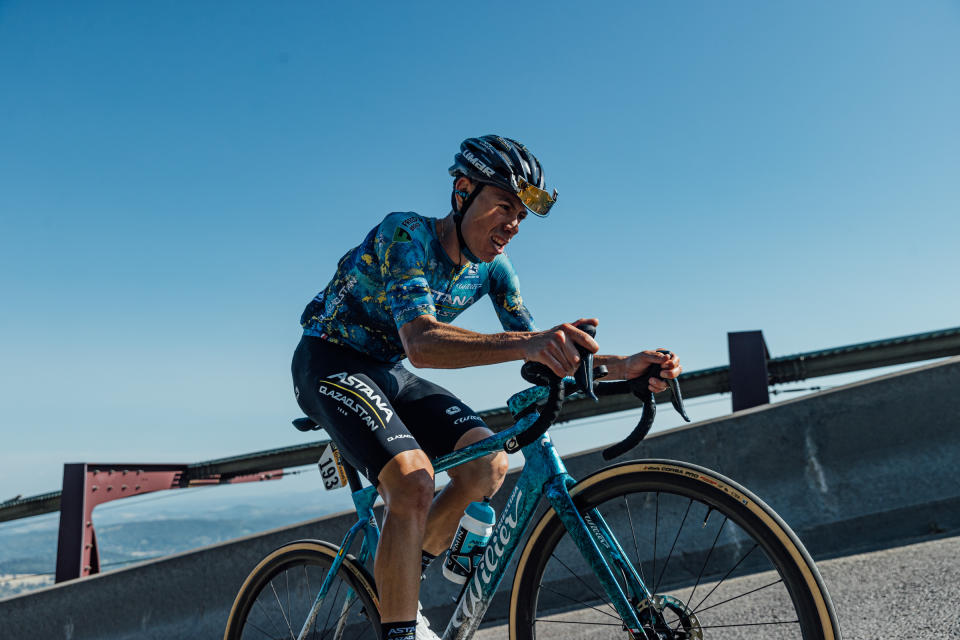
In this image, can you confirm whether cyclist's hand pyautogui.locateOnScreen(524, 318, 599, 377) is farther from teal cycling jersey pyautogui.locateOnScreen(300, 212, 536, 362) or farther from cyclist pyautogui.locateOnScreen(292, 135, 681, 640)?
teal cycling jersey pyautogui.locateOnScreen(300, 212, 536, 362)

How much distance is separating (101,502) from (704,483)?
5432 millimetres

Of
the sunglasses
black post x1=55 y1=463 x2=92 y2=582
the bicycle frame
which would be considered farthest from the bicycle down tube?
black post x1=55 y1=463 x2=92 y2=582

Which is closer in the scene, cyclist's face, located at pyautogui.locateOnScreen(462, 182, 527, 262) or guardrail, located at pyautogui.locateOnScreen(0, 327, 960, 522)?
cyclist's face, located at pyautogui.locateOnScreen(462, 182, 527, 262)

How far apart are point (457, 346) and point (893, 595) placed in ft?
8.32

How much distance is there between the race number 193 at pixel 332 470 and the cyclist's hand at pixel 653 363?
1651 mm

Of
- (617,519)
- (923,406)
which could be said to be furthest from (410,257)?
(923,406)

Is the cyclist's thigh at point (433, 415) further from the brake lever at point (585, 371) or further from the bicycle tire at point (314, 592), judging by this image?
the brake lever at point (585, 371)

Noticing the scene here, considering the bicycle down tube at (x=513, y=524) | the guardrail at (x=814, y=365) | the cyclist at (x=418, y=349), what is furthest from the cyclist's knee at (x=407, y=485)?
the guardrail at (x=814, y=365)

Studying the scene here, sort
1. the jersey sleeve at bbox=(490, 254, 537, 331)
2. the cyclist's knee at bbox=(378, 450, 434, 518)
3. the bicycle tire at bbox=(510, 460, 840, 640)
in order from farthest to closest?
the jersey sleeve at bbox=(490, 254, 537, 331) < the cyclist's knee at bbox=(378, 450, 434, 518) < the bicycle tire at bbox=(510, 460, 840, 640)

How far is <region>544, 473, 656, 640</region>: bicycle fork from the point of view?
7.69 feet

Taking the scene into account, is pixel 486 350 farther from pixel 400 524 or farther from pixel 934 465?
pixel 934 465

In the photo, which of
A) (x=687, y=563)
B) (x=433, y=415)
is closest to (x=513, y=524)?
(x=433, y=415)

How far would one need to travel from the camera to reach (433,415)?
3.38m

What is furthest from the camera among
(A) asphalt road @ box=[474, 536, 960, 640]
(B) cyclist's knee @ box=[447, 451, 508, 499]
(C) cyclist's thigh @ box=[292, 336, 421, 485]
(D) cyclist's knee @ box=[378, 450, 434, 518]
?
A: (B) cyclist's knee @ box=[447, 451, 508, 499]
